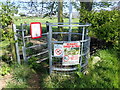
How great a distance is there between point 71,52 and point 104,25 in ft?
5.14

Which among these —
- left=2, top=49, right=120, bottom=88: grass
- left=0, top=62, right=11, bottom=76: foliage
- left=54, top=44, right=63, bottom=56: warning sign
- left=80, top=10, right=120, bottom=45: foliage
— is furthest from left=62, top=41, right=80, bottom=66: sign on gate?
left=0, top=62, right=11, bottom=76: foliage

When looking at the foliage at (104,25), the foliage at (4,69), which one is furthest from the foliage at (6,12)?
the foliage at (104,25)

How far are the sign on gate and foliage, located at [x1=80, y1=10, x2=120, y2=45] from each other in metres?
0.85

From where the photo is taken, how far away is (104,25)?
12.3ft

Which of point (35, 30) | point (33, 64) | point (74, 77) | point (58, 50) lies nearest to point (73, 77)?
point (74, 77)

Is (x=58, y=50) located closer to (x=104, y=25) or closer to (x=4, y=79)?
(x=4, y=79)

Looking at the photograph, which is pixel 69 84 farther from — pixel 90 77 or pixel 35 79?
pixel 35 79

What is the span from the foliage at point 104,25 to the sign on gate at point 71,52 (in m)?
0.85

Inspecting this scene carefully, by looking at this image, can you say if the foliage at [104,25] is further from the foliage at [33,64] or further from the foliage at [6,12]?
the foliage at [6,12]

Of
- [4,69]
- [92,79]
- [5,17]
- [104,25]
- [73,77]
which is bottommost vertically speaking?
[73,77]

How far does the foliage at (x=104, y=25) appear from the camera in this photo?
12.3ft

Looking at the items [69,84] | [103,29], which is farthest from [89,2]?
[69,84]

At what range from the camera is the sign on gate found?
305 centimetres

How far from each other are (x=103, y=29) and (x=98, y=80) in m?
1.76
